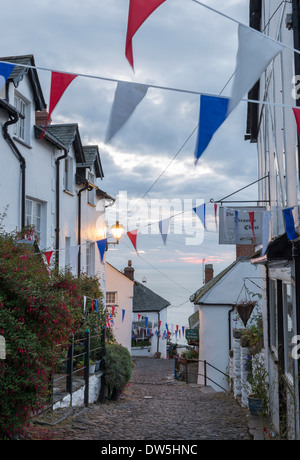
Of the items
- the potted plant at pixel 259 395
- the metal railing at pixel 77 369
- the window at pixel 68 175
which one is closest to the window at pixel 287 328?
the potted plant at pixel 259 395

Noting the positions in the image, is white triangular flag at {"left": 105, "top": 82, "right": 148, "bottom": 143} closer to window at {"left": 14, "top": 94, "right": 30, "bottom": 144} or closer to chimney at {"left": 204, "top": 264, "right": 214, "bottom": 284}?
window at {"left": 14, "top": 94, "right": 30, "bottom": 144}

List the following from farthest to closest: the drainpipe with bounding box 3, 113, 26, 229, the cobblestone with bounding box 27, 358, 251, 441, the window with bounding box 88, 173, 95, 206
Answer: the window with bounding box 88, 173, 95, 206, the drainpipe with bounding box 3, 113, 26, 229, the cobblestone with bounding box 27, 358, 251, 441

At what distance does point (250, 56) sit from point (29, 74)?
8.52 m

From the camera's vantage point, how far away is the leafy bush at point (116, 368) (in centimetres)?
1082

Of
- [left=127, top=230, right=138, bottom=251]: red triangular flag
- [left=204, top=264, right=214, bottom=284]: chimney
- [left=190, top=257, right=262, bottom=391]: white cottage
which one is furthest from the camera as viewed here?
[left=204, top=264, right=214, bottom=284]: chimney

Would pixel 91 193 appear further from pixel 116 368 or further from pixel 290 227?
pixel 290 227

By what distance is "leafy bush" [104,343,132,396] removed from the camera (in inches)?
426

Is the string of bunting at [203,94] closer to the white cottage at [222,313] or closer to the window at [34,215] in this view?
the window at [34,215]

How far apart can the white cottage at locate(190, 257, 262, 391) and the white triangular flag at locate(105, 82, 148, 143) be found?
14511mm

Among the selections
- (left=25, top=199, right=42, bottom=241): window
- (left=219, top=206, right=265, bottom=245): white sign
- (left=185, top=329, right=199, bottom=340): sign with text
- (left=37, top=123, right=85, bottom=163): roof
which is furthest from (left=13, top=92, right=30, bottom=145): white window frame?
(left=185, top=329, right=199, bottom=340): sign with text

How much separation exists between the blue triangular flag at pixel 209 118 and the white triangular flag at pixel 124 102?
575 millimetres
